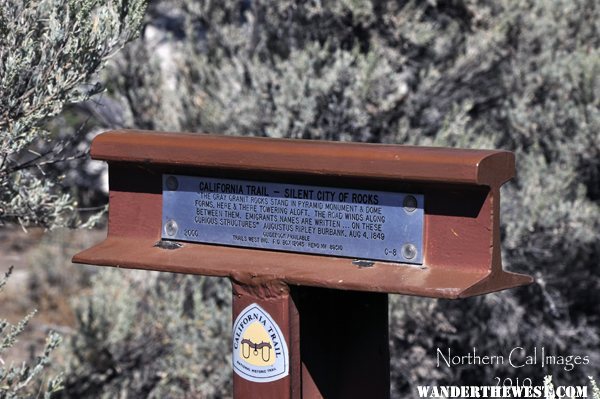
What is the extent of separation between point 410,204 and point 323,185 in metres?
0.27

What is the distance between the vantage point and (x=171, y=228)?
10.3ft

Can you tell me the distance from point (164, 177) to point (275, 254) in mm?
441

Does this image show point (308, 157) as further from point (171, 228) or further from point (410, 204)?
point (171, 228)

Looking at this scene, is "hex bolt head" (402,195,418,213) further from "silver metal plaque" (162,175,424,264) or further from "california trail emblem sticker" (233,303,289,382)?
"california trail emblem sticker" (233,303,289,382)

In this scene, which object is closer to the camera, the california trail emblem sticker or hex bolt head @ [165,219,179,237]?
the california trail emblem sticker

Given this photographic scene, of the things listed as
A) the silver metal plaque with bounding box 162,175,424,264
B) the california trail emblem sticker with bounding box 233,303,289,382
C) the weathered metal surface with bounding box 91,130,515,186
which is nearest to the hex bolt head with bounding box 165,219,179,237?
the silver metal plaque with bounding box 162,175,424,264

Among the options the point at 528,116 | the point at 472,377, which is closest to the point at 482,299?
the point at 472,377

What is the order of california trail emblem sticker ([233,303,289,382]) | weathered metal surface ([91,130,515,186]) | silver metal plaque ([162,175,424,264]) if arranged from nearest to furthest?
weathered metal surface ([91,130,515,186])
silver metal plaque ([162,175,424,264])
california trail emblem sticker ([233,303,289,382])

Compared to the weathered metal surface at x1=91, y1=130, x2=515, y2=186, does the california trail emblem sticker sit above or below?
below

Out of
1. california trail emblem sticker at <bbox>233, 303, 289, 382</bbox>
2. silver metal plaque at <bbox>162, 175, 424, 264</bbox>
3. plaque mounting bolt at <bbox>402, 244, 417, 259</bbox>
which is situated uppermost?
silver metal plaque at <bbox>162, 175, 424, 264</bbox>

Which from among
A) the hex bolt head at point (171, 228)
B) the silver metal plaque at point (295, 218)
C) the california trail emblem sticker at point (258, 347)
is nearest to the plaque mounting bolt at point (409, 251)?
the silver metal plaque at point (295, 218)

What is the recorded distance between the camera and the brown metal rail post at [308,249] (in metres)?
2.70

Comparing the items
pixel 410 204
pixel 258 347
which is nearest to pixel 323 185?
pixel 410 204

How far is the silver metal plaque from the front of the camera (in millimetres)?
A: 2797
